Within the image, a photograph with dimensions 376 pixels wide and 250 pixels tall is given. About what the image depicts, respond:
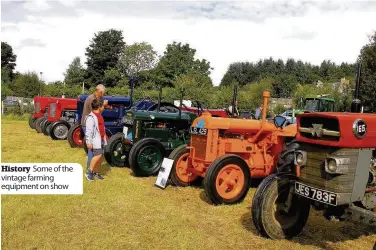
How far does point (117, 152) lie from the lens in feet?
28.5

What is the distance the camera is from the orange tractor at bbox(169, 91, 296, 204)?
5809 mm

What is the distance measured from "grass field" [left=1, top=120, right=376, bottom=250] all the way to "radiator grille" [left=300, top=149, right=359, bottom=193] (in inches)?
31.1

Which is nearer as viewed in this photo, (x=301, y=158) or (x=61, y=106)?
(x=301, y=158)

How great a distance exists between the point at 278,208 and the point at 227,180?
4.83 feet

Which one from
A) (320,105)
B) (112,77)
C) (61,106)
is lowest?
(61,106)

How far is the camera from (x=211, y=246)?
4.18 meters

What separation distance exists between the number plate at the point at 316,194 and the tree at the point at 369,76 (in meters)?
19.9

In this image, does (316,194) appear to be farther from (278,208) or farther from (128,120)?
(128,120)

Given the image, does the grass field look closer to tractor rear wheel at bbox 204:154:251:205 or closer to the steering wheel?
tractor rear wheel at bbox 204:154:251:205

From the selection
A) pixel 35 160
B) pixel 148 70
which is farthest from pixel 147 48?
pixel 35 160

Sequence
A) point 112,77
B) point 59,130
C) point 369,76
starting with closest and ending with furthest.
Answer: point 59,130 → point 369,76 → point 112,77

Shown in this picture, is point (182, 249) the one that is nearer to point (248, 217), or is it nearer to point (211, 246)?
point (211, 246)
